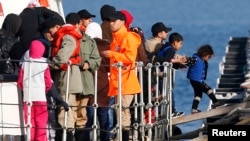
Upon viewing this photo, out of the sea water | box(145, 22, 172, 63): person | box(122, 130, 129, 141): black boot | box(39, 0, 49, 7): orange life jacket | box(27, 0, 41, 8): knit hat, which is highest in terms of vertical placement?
the sea water

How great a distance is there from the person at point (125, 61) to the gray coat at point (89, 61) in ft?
0.63

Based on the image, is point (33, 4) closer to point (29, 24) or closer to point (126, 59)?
point (29, 24)

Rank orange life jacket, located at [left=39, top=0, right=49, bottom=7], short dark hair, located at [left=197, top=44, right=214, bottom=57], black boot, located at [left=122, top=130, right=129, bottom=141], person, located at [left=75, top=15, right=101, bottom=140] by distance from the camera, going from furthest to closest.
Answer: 1. short dark hair, located at [left=197, top=44, right=214, bottom=57]
2. orange life jacket, located at [left=39, top=0, right=49, bottom=7]
3. black boot, located at [left=122, top=130, right=129, bottom=141]
4. person, located at [left=75, top=15, right=101, bottom=140]

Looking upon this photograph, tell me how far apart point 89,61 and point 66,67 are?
1.80 feet

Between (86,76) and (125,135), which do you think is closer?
(86,76)

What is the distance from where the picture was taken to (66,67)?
1809 cm

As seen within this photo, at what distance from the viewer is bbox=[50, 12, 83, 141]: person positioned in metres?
18.1

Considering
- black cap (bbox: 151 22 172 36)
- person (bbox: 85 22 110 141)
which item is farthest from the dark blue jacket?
person (bbox: 85 22 110 141)

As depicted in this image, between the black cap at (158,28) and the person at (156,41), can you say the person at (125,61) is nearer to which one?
the black cap at (158,28)

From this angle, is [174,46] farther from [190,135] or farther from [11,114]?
[11,114]

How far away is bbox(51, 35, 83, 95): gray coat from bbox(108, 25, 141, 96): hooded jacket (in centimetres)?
69

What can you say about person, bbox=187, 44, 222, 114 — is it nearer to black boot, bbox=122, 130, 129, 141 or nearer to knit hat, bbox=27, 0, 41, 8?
knit hat, bbox=27, 0, 41, 8

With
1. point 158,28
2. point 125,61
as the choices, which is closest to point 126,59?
point 125,61

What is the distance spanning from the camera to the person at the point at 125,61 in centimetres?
1891
